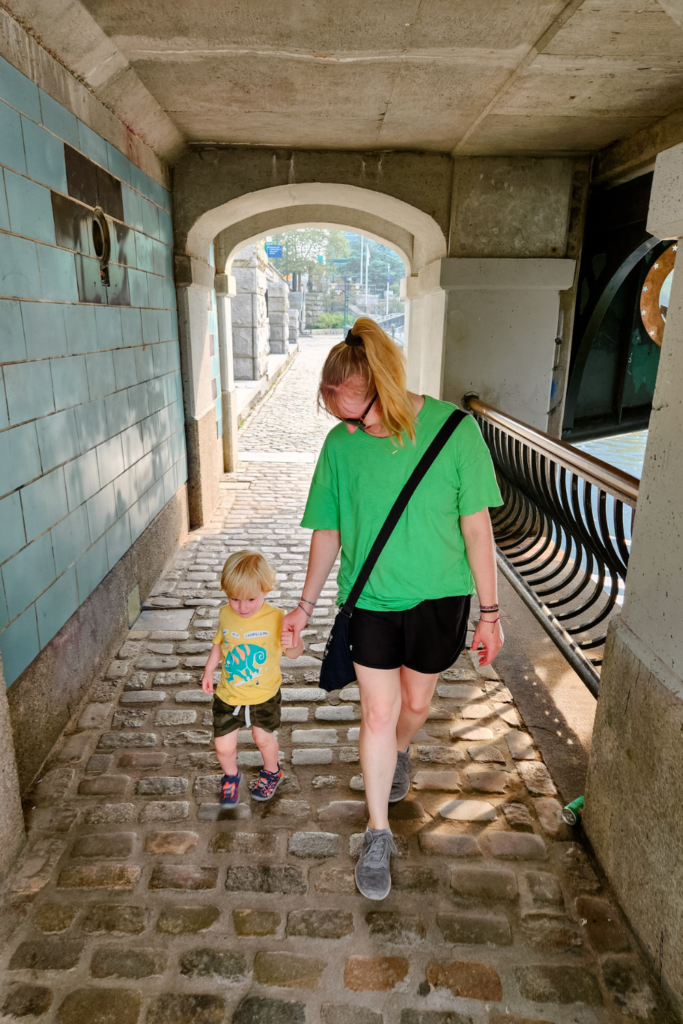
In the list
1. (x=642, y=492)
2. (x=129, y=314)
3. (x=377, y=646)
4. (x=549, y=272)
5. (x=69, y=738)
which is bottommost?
(x=69, y=738)

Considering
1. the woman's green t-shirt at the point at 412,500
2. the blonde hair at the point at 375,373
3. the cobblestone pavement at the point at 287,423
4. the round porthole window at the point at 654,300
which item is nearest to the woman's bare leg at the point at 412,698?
the woman's green t-shirt at the point at 412,500

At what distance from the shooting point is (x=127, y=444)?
171 inches

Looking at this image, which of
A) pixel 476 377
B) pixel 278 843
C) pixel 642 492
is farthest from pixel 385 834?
pixel 476 377

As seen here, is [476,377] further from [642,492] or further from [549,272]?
[642,492]

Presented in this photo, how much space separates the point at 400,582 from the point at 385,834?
937 millimetres

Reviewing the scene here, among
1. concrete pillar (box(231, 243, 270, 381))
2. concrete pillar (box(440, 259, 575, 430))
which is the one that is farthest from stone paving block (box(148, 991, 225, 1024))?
concrete pillar (box(231, 243, 270, 381))

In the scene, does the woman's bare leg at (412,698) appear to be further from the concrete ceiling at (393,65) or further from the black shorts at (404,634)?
the concrete ceiling at (393,65)

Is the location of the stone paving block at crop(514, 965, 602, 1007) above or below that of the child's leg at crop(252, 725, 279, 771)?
below

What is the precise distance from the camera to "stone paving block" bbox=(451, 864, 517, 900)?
2.30m

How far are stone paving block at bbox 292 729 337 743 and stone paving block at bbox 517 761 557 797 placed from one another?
2.85 feet

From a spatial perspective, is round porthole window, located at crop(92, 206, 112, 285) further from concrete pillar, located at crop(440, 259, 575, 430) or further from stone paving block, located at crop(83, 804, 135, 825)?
concrete pillar, located at crop(440, 259, 575, 430)

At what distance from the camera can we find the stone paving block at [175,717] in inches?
130

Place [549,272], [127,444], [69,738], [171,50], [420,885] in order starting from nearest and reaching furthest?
[420,885] → [69,738] → [171,50] → [127,444] → [549,272]

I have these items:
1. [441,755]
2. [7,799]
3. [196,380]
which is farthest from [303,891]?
[196,380]
